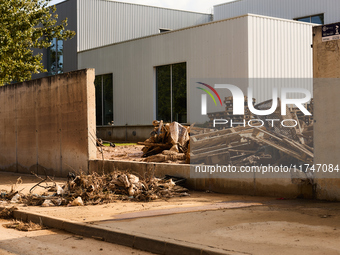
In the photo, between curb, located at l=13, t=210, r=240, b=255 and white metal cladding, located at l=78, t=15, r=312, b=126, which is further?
white metal cladding, located at l=78, t=15, r=312, b=126

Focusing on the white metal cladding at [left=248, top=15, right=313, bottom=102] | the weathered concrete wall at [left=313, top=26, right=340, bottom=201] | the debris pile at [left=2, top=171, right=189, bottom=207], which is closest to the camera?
the weathered concrete wall at [left=313, top=26, right=340, bottom=201]

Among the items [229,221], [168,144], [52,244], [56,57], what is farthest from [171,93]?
[52,244]

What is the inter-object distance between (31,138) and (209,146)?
7020 millimetres

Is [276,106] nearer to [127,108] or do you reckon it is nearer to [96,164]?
[96,164]

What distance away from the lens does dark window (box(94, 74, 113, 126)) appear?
95.7 ft

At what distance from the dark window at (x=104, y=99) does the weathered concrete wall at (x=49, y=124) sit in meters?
11.7

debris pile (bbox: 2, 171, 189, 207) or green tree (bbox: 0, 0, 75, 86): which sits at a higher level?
green tree (bbox: 0, 0, 75, 86)

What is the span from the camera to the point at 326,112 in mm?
8867

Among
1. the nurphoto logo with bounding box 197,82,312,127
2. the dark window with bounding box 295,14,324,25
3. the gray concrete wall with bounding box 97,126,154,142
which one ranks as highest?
the dark window with bounding box 295,14,324,25

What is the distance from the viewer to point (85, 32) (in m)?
32.3

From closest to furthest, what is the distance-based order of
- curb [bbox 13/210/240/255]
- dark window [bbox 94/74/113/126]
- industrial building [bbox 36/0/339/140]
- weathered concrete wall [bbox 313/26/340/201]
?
curb [bbox 13/210/240/255], weathered concrete wall [bbox 313/26/340/201], industrial building [bbox 36/0/339/140], dark window [bbox 94/74/113/126]

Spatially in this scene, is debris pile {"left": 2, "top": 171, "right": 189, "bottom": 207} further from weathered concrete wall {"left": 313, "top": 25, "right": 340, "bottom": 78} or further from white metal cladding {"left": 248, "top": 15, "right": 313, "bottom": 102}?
white metal cladding {"left": 248, "top": 15, "right": 313, "bottom": 102}

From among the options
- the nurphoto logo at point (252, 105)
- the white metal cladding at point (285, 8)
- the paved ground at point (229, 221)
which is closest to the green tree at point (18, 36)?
the nurphoto logo at point (252, 105)

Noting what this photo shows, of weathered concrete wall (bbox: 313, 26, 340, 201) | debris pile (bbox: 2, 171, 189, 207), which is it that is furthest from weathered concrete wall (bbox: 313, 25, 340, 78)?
debris pile (bbox: 2, 171, 189, 207)
